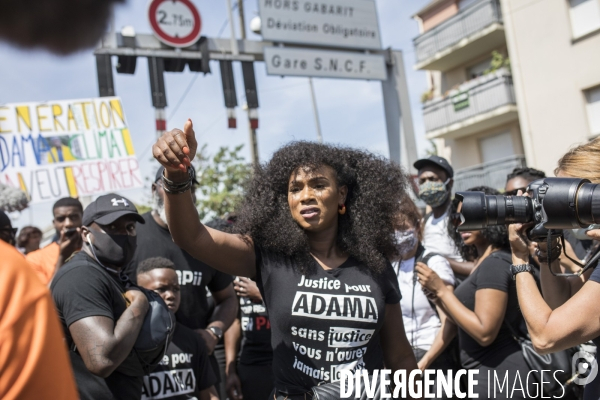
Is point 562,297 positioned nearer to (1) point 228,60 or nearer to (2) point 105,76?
(2) point 105,76

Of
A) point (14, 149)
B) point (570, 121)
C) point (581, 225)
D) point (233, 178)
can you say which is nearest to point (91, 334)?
point (581, 225)

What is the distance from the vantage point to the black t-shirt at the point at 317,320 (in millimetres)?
2428

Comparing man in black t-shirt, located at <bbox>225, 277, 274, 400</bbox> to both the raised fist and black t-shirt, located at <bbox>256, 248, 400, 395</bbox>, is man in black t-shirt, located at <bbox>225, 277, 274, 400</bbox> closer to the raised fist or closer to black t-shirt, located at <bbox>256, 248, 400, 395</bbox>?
black t-shirt, located at <bbox>256, 248, 400, 395</bbox>

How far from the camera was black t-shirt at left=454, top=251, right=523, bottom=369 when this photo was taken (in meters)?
3.14

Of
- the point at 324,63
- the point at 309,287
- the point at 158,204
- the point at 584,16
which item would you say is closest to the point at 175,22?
the point at 324,63

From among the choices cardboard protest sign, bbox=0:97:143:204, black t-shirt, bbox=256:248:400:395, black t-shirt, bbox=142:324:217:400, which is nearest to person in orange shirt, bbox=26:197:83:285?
black t-shirt, bbox=142:324:217:400

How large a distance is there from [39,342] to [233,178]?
20.1 metres

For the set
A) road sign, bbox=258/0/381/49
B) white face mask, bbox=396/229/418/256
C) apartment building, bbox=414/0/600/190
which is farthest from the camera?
apartment building, bbox=414/0/600/190

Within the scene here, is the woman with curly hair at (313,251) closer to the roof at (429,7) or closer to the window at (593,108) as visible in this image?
the window at (593,108)

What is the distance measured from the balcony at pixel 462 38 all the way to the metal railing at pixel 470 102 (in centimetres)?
142

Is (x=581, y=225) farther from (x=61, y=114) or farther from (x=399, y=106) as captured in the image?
(x=399, y=106)

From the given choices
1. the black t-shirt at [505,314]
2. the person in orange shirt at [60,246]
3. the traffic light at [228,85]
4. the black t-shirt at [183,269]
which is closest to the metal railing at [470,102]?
the traffic light at [228,85]

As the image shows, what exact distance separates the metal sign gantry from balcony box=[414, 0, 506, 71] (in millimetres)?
8913

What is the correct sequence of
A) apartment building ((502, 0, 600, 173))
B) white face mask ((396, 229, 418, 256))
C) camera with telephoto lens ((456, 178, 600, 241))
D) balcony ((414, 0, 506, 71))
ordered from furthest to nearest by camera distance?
balcony ((414, 0, 506, 71)) → apartment building ((502, 0, 600, 173)) → white face mask ((396, 229, 418, 256)) → camera with telephoto lens ((456, 178, 600, 241))
